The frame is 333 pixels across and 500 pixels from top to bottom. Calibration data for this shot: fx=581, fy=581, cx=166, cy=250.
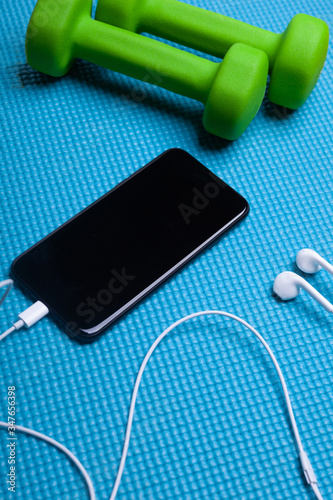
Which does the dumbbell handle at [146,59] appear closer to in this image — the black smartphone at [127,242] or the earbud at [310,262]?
the black smartphone at [127,242]

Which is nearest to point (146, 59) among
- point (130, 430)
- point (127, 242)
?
point (127, 242)

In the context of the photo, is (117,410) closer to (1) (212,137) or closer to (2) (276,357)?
(2) (276,357)

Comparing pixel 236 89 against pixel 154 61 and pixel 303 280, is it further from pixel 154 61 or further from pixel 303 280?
pixel 303 280

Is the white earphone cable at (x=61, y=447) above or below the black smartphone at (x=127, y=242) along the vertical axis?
below

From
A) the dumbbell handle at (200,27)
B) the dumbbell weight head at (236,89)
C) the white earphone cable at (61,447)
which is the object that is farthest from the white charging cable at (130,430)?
the dumbbell handle at (200,27)

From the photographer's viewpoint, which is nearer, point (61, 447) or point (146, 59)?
point (61, 447)

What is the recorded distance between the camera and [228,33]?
0.67m

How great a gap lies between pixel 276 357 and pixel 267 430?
0.23 ft

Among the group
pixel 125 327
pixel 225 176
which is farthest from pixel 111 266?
pixel 225 176

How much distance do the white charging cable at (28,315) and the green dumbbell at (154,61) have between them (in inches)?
10.7

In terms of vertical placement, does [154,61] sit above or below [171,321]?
above

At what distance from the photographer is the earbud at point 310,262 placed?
57 centimetres

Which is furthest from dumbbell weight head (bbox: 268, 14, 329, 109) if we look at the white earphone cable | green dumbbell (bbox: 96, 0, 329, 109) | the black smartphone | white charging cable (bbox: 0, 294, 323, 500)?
the white earphone cable

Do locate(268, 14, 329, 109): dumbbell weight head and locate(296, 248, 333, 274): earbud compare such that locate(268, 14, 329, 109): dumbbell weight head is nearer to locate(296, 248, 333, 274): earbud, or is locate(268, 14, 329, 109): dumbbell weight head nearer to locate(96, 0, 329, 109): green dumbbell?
locate(96, 0, 329, 109): green dumbbell
